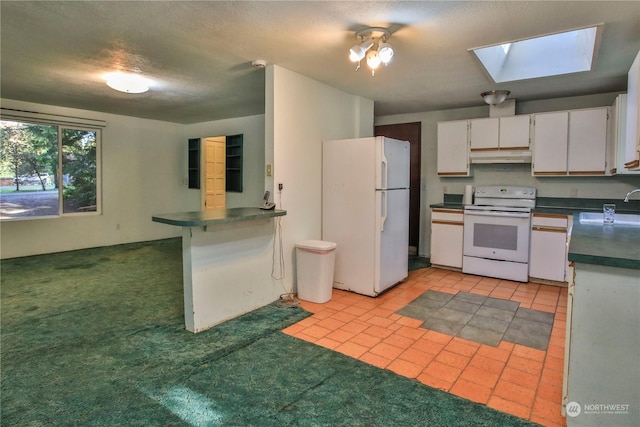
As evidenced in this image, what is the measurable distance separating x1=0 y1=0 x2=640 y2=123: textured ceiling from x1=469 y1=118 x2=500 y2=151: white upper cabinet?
1.29 ft

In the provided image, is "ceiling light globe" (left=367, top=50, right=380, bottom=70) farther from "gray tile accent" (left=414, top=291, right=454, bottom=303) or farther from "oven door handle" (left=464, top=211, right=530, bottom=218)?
"oven door handle" (left=464, top=211, right=530, bottom=218)

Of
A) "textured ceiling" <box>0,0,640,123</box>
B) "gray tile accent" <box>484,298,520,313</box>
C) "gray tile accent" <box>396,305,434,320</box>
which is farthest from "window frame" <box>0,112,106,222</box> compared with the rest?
"gray tile accent" <box>484,298,520,313</box>

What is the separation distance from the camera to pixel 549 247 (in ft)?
13.6

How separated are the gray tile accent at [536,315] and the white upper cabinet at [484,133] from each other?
218cm

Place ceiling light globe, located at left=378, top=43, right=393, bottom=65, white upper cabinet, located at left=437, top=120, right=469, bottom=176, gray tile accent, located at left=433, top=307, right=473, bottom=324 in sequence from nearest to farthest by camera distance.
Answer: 1. ceiling light globe, located at left=378, top=43, right=393, bottom=65
2. gray tile accent, located at left=433, top=307, right=473, bottom=324
3. white upper cabinet, located at left=437, top=120, right=469, bottom=176

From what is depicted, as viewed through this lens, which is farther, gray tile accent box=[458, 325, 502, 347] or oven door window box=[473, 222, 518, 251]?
oven door window box=[473, 222, 518, 251]

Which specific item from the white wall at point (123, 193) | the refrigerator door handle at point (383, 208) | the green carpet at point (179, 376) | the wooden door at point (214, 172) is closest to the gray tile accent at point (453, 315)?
the refrigerator door handle at point (383, 208)

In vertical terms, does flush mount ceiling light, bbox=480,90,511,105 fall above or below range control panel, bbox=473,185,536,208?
above

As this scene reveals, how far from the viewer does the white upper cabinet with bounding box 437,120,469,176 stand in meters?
4.86

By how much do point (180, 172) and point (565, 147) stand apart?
6.43 meters

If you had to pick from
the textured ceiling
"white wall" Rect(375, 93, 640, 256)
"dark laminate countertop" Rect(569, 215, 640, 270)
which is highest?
the textured ceiling

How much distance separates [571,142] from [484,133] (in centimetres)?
96

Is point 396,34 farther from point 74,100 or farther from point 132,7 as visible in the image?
point 74,100

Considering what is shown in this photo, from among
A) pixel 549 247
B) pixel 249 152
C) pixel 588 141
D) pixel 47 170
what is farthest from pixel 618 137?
pixel 47 170
